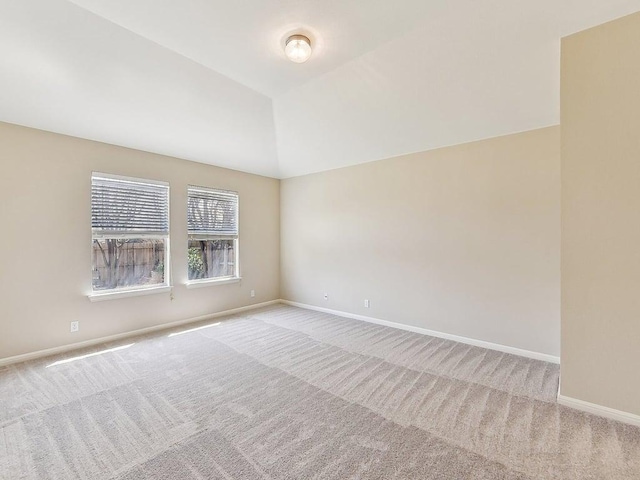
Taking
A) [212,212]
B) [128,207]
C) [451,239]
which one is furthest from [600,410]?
[128,207]

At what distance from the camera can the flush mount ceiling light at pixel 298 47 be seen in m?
2.57

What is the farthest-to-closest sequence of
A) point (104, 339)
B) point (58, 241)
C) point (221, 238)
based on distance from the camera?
1. point (221, 238)
2. point (104, 339)
3. point (58, 241)

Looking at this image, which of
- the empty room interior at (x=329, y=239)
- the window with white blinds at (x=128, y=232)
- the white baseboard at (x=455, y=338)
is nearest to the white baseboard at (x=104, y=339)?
the empty room interior at (x=329, y=239)

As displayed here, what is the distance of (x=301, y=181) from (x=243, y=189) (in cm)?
112

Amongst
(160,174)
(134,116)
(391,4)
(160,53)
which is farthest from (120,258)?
(391,4)

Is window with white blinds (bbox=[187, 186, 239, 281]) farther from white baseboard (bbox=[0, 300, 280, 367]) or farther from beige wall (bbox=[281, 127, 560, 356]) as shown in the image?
beige wall (bbox=[281, 127, 560, 356])

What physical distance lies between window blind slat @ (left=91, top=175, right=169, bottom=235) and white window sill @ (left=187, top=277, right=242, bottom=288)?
0.90 m

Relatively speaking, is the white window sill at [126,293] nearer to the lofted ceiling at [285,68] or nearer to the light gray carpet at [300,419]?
the light gray carpet at [300,419]

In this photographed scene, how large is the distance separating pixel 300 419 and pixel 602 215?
9.13 feet

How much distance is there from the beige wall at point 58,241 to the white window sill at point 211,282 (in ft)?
0.56

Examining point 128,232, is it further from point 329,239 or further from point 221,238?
point 329,239

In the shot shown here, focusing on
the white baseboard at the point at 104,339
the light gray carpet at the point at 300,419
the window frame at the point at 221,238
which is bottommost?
the light gray carpet at the point at 300,419

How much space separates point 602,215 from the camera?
2.22 metres

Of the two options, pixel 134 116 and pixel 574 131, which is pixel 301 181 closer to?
pixel 134 116
